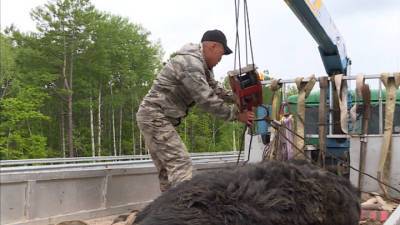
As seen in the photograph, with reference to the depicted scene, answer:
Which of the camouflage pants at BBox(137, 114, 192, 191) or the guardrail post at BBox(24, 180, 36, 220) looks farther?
the camouflage pants at BBox(137, 114, 192, 191)

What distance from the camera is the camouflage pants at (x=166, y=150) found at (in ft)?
18.9

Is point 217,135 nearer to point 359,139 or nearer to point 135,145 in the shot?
point 135,145

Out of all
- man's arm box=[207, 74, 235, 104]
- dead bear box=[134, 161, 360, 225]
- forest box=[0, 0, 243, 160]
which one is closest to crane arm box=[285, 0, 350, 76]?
man's arm box=[207, 74, 235, 104]

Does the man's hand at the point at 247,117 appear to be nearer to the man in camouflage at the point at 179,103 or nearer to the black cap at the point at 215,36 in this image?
the man in camouflage at the point at 179,103

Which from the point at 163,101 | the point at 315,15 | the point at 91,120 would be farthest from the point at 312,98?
the point at 91,120

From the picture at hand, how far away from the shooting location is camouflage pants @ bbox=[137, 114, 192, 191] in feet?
18.9

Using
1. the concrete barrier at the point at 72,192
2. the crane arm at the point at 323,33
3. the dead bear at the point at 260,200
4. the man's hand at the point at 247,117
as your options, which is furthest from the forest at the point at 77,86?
the dead bear at the point at 260,200

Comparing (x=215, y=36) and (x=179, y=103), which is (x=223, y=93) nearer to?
(x=179, y=103)

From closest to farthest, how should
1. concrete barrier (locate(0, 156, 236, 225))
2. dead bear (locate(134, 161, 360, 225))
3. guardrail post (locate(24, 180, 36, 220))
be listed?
1. dead bear (locate(134, 161, 360, 225))
2. concrete barrier (locate(0, 156, 236, 225))
3. guardrail post (locate(24, 180, 36, 220))

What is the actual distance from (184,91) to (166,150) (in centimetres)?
62

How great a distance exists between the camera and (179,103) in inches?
238

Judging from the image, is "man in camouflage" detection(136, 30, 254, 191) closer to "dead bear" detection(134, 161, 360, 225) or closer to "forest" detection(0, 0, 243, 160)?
"dead bear" detection(134, 161, 360, 225)

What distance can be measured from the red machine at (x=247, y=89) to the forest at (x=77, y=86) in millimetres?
37473

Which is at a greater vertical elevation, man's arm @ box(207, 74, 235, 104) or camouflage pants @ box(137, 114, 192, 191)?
man's arm @ box(207, 74, 235, 104)
